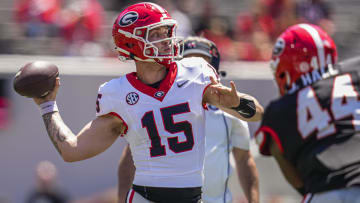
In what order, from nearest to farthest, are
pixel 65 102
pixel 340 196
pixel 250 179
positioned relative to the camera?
pixel 340 196
pixel 250 179
pixel 65 102

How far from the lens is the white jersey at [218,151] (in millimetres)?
4594

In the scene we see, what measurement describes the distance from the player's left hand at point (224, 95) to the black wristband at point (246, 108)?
0.04 metres

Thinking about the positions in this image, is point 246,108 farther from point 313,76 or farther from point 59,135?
point 59,135

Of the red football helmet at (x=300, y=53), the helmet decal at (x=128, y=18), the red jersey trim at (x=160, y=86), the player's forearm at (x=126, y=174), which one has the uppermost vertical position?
the helmet decal at (x=128, y=18)

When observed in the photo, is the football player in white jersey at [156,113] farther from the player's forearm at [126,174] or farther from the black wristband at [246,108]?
the player's forearm at [126,174]

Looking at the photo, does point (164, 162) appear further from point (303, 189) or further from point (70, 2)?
point (70, 2)

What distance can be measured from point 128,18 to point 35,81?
58cm

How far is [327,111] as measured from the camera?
3.57 metres

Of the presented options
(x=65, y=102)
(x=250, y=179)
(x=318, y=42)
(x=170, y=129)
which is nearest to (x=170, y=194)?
(x=170, y=129)

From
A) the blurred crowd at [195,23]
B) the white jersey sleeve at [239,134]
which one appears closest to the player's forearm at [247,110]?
the white jersey sleeve at [239,134]

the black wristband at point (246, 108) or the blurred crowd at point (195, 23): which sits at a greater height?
the black wristband at point (246, 108)

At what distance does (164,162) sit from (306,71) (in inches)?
34.6

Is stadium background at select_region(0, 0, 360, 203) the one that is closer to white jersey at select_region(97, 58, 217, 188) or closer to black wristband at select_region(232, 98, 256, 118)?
black wristband at select_region(232, 98, 256, 118)

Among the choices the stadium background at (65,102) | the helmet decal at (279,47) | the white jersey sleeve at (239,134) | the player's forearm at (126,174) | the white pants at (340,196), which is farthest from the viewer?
the stadium background at (65,102)
